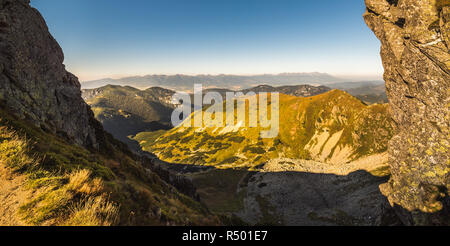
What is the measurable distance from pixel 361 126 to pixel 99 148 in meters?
137

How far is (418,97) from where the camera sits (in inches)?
1072

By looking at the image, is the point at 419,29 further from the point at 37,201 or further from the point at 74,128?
the point at 74,128

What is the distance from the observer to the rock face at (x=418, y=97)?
2312 cm

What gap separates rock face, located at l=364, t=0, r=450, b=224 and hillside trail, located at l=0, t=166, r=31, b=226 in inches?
1494

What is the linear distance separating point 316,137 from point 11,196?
153m

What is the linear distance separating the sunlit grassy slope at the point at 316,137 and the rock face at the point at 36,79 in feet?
378

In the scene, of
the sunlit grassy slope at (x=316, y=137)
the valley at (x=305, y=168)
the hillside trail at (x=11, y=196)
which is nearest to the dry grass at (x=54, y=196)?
the hillside trail at (x=11, y=196)

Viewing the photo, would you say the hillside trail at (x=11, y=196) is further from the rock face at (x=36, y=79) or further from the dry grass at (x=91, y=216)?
the rock face at (x=36, y=79)

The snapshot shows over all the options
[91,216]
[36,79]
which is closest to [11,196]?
[91,216]

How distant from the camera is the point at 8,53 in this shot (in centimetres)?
2117

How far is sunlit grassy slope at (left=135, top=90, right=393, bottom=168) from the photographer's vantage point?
365 feet

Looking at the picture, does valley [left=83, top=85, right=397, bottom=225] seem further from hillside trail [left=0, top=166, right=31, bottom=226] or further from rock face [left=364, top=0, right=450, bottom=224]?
hillside trail [left=0, top=166, right=31, bottom=226]

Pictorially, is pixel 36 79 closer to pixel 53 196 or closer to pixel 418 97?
pixel 53 196

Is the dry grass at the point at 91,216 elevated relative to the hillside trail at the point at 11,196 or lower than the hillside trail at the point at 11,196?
lower
